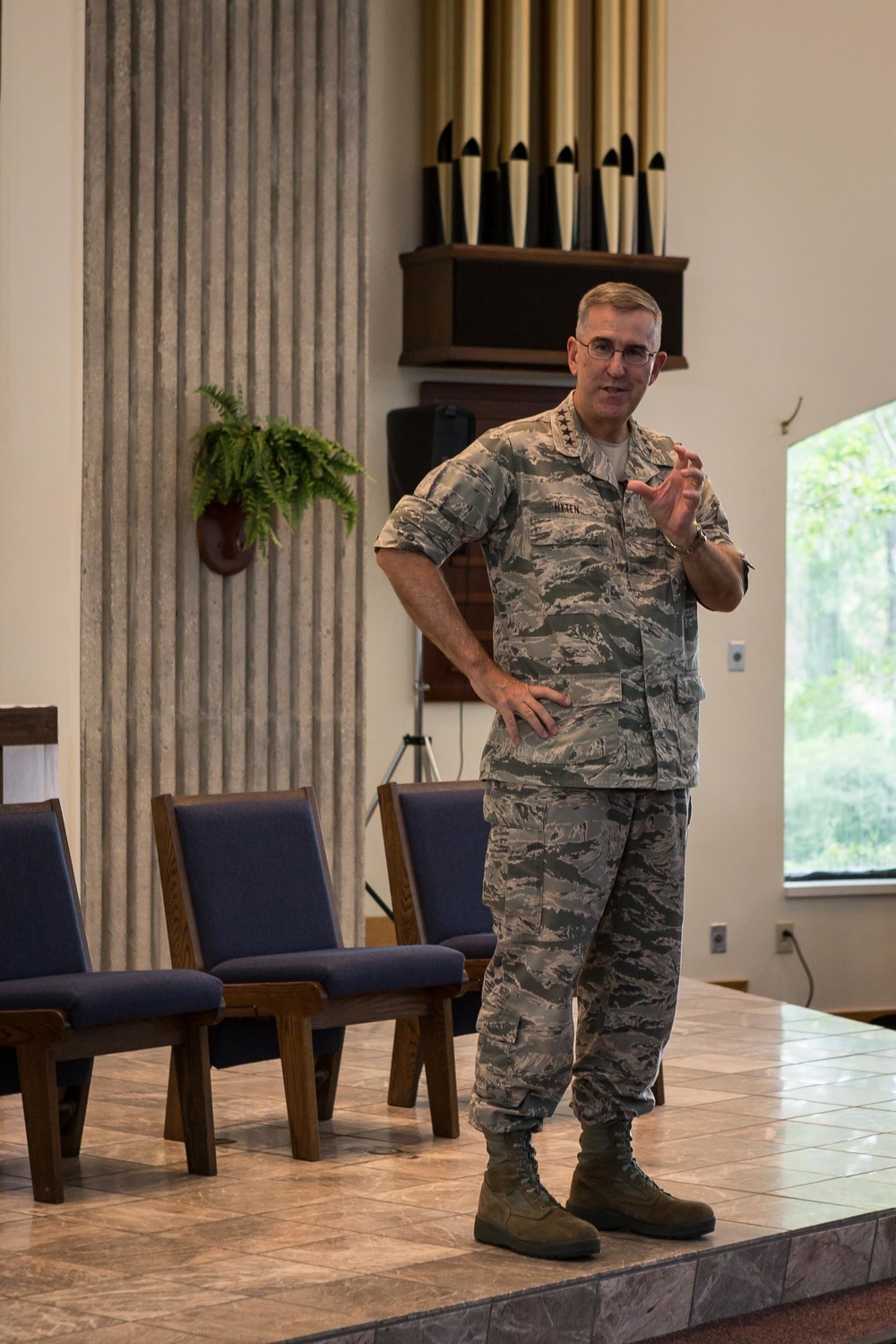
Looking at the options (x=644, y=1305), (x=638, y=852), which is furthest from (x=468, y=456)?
(x=644, y=1305)

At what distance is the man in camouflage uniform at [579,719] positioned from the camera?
3.20m

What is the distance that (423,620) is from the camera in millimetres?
3268

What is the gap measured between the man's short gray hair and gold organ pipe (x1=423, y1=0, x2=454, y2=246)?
393cm

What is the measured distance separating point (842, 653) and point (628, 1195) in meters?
5.51

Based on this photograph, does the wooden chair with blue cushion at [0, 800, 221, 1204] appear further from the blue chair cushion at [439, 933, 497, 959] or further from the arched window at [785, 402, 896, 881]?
the arched window at [785, 402, 896, 881]

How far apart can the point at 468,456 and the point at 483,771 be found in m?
0.56

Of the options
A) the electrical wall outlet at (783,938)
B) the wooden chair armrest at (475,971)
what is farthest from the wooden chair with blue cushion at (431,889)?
the electrical wall outlet at (783,938)

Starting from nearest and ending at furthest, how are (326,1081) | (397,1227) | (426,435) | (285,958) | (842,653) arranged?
(397,1227)
(285,958)
(326,1081)
(426,435)
(842,653)

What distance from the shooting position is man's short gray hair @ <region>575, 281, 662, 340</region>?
323cm

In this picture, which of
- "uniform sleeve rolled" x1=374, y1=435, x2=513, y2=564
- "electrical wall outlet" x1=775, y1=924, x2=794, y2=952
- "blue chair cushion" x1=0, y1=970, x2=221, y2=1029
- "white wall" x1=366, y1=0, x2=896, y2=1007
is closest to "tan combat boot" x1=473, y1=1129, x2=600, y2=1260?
"blue chair cushion" x1=0, y1=970, x2=221, y2=1029

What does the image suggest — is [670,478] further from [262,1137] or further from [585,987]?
[262,1137]

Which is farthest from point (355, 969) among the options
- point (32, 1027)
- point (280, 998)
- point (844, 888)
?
point (844, 888)

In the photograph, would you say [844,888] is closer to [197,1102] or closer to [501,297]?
[501,297]

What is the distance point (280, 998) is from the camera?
415 centimetres
